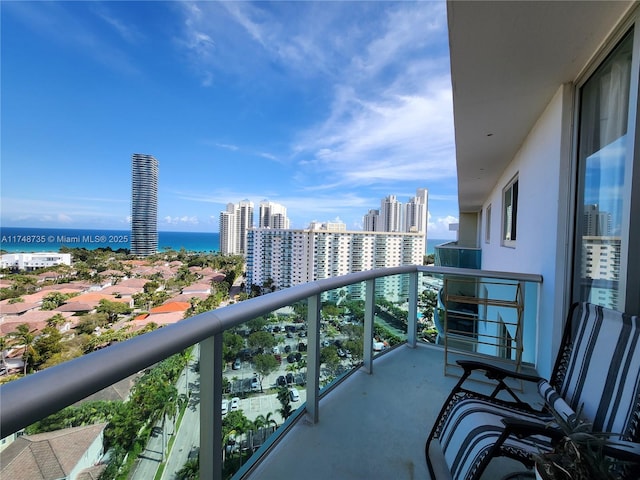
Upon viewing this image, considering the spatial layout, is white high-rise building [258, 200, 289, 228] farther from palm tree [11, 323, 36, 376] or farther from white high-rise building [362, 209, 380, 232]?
palm tree [11, 323, 36, 376]

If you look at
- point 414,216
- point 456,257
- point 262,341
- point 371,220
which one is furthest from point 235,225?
point 262,341

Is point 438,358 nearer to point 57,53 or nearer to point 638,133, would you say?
point 638,133

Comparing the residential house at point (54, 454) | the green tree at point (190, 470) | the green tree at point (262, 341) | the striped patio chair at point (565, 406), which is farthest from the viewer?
the green tree at point (262, 341)

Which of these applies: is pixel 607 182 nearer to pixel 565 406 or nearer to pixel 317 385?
pixel 565 406

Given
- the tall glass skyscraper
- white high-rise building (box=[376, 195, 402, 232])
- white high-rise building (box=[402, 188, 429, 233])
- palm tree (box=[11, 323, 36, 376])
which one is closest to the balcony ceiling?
palm tree (box=[11, 323, 36, 376])

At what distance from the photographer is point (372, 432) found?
2197 millimetres

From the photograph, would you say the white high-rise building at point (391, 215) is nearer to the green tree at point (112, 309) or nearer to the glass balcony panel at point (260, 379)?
the green tree at point (112, 309)

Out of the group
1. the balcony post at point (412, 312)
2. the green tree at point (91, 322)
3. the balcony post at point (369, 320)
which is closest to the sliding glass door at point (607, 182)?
the balcony post at point (412, 312)

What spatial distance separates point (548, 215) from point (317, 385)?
297cm

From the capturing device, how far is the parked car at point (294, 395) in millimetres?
2154

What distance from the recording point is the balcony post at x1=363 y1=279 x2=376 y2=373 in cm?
308

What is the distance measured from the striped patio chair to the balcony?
0.45 metres

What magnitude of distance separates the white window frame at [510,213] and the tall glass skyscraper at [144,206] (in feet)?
60.7

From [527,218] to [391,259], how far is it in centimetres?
949
